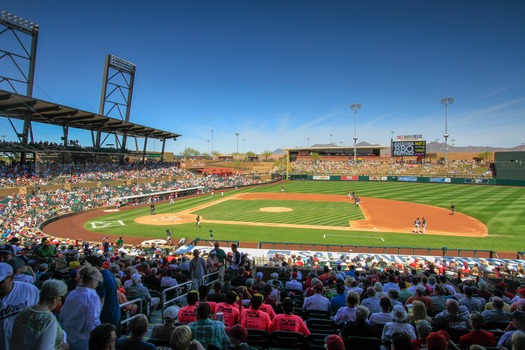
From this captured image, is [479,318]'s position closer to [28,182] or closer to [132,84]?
→ [28,182]

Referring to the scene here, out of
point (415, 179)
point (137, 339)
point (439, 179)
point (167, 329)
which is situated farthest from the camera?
point (415, 179)

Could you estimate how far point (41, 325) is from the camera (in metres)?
3.29

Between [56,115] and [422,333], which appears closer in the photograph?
[422,333]

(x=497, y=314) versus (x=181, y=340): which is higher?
(x=181, y=340)

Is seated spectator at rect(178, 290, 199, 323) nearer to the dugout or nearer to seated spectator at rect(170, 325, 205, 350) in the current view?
seated spectator at rect(170, 325, 205, 350)

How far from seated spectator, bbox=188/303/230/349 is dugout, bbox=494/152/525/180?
79.7 m

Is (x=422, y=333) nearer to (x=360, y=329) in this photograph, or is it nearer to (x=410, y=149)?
(x=360, y=329)

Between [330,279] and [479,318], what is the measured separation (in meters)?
5.24

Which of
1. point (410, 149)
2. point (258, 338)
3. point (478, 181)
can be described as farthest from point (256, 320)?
point (410, 149)

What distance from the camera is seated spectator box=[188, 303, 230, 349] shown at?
420cm

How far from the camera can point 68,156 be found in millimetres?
49062

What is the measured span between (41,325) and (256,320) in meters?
3.20

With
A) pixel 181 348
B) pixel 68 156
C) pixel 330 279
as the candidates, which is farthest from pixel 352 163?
pixel 181 348

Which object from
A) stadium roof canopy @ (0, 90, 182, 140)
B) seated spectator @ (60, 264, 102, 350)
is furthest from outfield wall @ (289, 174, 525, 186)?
Answer: seated spectator @ (60, 264, 102, 350)
